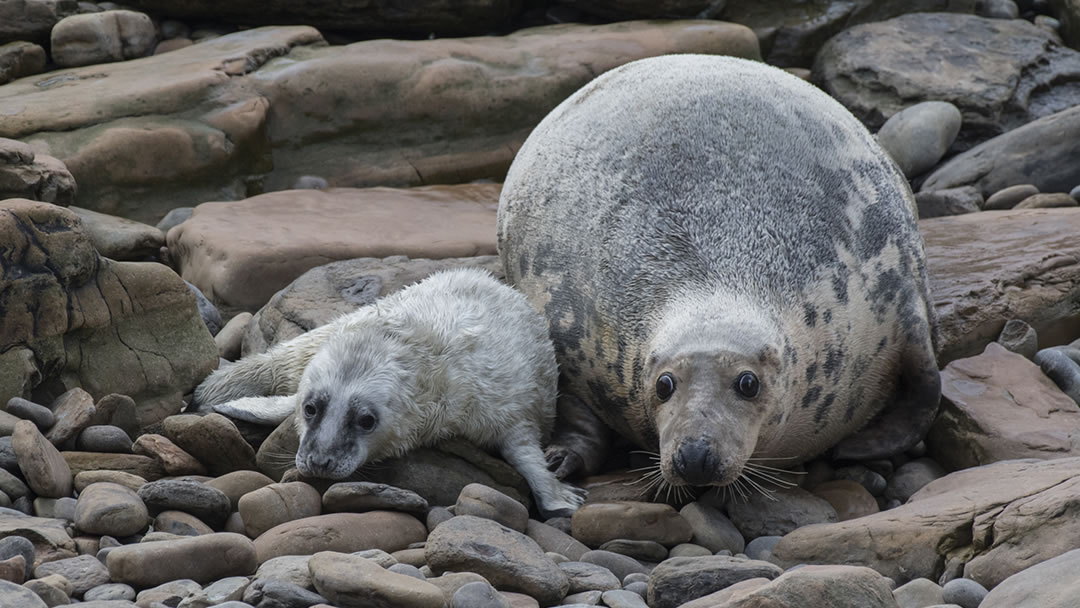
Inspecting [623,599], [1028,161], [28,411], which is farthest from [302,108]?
[623,599]

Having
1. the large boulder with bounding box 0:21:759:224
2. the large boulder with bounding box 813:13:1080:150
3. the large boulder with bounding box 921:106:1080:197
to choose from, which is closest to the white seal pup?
the large boulder with bounding box 0:21:759:224

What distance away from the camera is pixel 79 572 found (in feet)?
11.1

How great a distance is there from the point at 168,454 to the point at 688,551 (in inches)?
66.4

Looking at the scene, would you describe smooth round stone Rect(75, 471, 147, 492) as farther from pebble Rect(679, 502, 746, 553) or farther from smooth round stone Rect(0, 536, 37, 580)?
pebble Rect(679, 502, 746, 553)

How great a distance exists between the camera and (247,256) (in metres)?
6.20

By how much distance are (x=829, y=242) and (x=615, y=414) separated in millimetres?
936

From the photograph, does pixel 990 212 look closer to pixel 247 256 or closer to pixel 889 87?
pixel 889 87

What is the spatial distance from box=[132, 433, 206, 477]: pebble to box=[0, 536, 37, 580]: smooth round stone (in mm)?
912

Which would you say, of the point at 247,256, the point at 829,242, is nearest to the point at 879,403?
the point at 829,242

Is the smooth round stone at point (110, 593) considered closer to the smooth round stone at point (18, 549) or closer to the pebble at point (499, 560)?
the smooth round stone at point (18, 549)

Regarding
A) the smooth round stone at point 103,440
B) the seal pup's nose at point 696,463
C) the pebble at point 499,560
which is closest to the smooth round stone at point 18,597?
the pebble at point 499,560

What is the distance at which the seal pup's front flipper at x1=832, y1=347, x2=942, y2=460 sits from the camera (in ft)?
15.4

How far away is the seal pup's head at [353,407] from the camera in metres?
4.22

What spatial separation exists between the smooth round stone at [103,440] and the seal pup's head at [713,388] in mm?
1707
